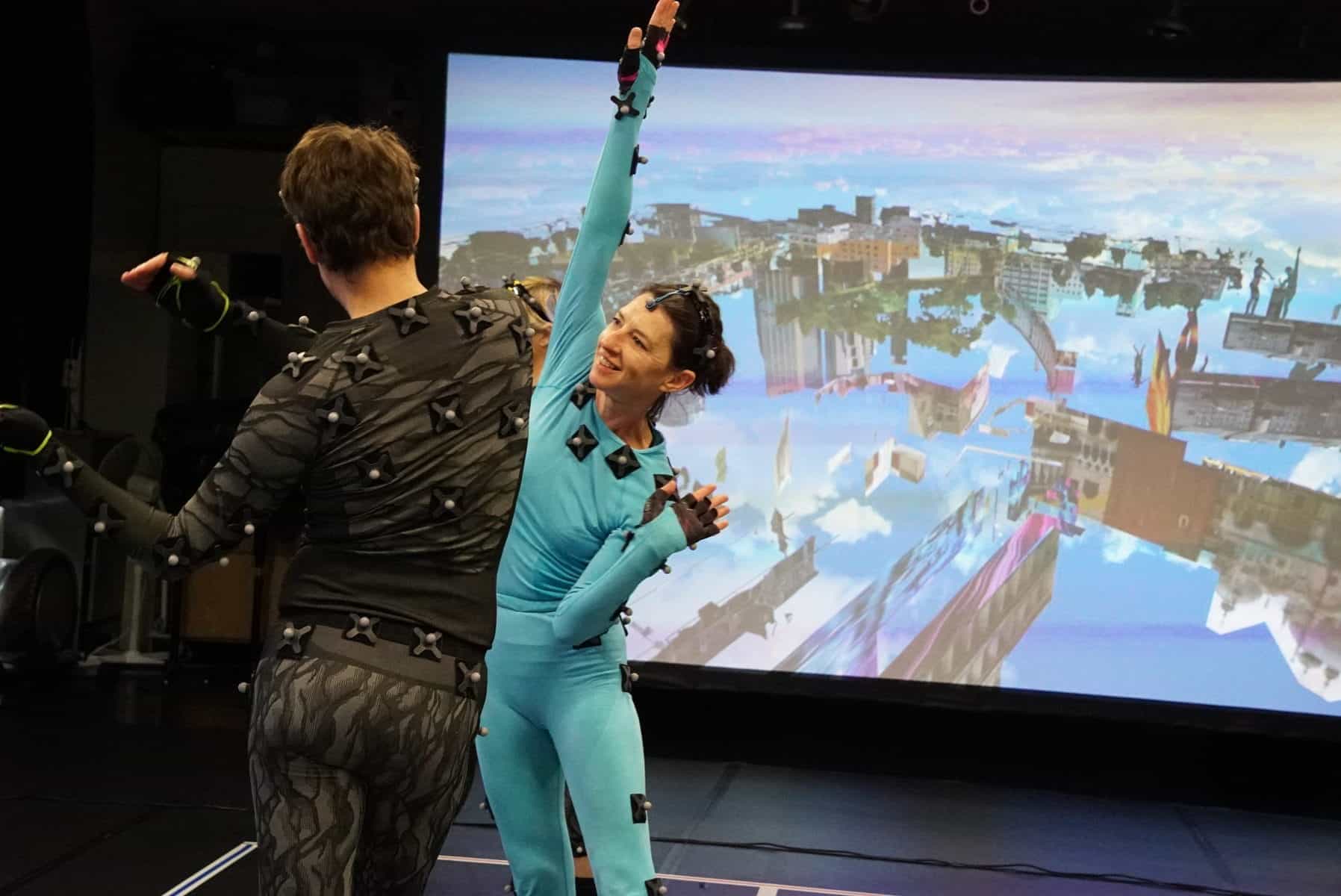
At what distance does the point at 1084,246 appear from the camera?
486 cm

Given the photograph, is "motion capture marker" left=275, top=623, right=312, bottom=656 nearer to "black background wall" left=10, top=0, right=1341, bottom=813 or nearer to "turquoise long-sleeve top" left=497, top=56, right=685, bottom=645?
"turquoise long-sleeve top" left=497, top=56, right=685, bottom=645

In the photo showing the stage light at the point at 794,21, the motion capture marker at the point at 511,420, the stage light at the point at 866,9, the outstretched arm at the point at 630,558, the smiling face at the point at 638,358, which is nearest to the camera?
the motion capture marker at the point at 511,420

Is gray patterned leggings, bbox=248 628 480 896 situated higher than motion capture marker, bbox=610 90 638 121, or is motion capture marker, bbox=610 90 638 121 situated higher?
motion capture marker, bbox=610 90 638 121

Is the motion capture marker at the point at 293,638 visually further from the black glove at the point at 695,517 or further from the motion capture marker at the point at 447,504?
the black glove at the point at 695,517

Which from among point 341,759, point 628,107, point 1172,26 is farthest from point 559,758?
point 1172,26

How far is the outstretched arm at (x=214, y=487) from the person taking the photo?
147 centimetres

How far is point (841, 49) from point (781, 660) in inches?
91.7

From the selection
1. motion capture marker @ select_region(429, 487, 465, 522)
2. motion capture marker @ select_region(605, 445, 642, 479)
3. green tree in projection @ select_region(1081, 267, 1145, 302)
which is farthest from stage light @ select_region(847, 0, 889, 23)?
motion capture marker @ select_region(429, 487, 465, 522)

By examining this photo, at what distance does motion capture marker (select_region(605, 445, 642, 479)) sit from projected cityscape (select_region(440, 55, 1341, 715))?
2733mm

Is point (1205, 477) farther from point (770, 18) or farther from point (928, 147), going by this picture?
point (770, 18)

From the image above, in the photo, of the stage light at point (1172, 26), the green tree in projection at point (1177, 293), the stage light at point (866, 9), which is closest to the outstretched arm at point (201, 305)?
the stage light at point (866, 9)

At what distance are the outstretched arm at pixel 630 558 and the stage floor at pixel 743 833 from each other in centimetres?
157

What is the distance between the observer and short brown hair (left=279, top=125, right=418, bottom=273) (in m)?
1.51

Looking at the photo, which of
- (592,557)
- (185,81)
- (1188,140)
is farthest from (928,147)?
(185,81)
